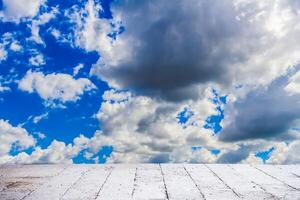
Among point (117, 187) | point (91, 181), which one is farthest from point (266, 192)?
point (91, 181)

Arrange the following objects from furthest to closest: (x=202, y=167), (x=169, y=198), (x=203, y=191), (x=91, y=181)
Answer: (x=202, y=167), (x=91, y=181), (x=203, y=191), (x=169, y=198)

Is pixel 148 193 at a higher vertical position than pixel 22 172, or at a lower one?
lower

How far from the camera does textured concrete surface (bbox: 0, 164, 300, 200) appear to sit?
8562 millimetres

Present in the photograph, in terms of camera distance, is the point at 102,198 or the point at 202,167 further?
the point at 202,167

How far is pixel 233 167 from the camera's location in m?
12.6

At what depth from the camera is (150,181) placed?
989cm

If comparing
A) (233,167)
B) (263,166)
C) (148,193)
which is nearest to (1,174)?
(148,193)

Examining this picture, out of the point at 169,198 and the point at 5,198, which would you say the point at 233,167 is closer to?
the point at 169,198

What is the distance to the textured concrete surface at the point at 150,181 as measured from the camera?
8562 millimetres

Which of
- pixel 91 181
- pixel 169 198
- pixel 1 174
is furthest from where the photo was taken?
pixel 1 174

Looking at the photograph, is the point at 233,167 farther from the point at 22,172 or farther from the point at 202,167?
the point at 22,172

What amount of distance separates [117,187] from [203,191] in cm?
209

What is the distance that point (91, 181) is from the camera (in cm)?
999

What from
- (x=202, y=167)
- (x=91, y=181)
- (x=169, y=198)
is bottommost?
(x=169, y=198)
